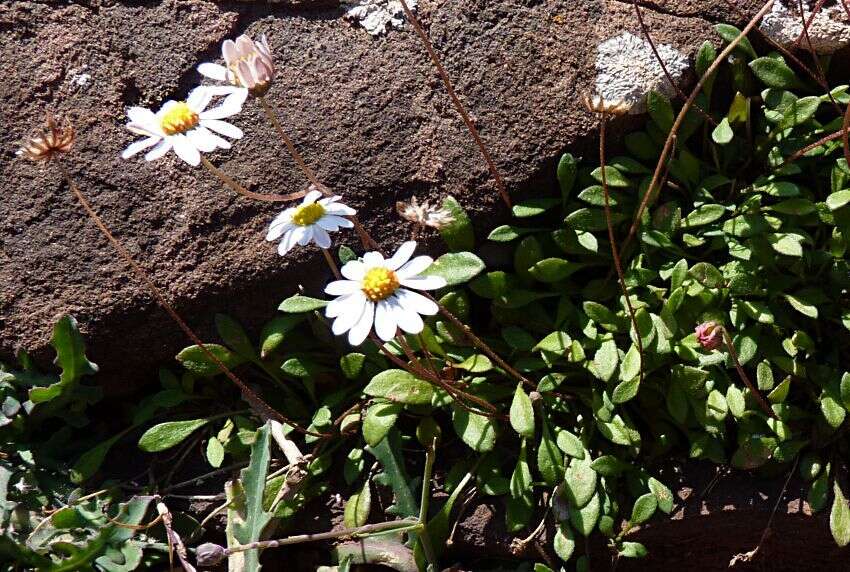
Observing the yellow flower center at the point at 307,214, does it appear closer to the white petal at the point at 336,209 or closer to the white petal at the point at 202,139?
the white petal at the point at 336,209

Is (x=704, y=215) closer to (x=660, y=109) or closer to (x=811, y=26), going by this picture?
(x=660, y=109)

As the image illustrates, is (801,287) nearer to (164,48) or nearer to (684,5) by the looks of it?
(684,5)

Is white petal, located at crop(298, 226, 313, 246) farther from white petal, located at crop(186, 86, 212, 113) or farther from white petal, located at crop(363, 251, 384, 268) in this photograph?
white petal, located at crop(186, 86, 212, 113)

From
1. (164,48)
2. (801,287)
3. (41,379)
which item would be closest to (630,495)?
(801,287)

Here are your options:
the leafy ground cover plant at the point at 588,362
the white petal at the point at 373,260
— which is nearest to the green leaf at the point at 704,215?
the leafy ground cover plant at the point at 588,362

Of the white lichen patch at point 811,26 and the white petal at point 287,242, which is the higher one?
the white petal at point 287,242
